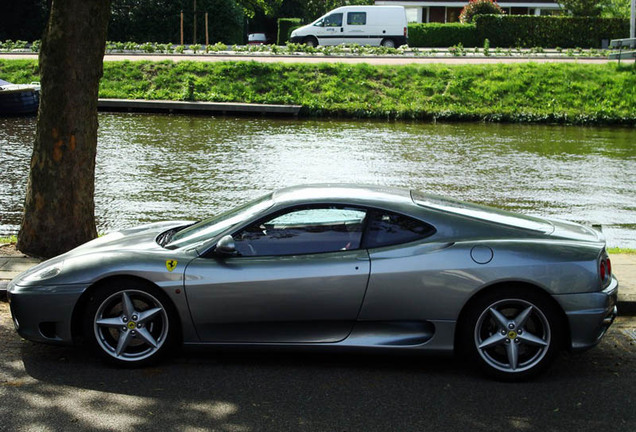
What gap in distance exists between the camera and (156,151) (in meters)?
18.2

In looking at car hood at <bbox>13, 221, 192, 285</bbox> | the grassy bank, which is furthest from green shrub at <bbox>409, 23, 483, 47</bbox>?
car hood at <bbox>13, 221, 192, 285</bbox>

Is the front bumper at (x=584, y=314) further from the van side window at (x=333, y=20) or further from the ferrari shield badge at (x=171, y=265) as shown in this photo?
the van side window at (x=333, y=20)

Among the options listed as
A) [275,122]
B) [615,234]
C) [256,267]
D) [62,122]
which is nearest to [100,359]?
[256,267]

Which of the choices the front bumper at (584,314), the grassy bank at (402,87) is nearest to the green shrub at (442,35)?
the grassy bank at (402,87)

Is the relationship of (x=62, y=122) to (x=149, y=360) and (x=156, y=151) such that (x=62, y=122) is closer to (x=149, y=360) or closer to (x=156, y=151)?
(x=149, y=360)

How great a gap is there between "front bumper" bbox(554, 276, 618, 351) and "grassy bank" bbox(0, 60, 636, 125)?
63.4ft

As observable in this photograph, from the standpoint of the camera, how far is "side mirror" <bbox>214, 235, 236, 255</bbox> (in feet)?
18.0

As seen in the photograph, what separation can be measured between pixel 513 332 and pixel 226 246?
1.95 meters

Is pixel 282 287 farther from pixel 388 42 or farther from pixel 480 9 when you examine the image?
pixel 480 9

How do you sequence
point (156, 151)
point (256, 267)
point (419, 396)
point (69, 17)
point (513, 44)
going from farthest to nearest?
point (513, 44) < point (156, 151) < point (69, 17) < point (256, 267) < point (419, 396)

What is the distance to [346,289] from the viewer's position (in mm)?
5379

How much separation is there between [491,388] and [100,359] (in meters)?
2.63

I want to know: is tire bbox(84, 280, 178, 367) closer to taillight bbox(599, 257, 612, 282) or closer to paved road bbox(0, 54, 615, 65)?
taillight bbox(599, 257, 612, 282)

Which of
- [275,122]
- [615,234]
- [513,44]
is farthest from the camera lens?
[513,44]
